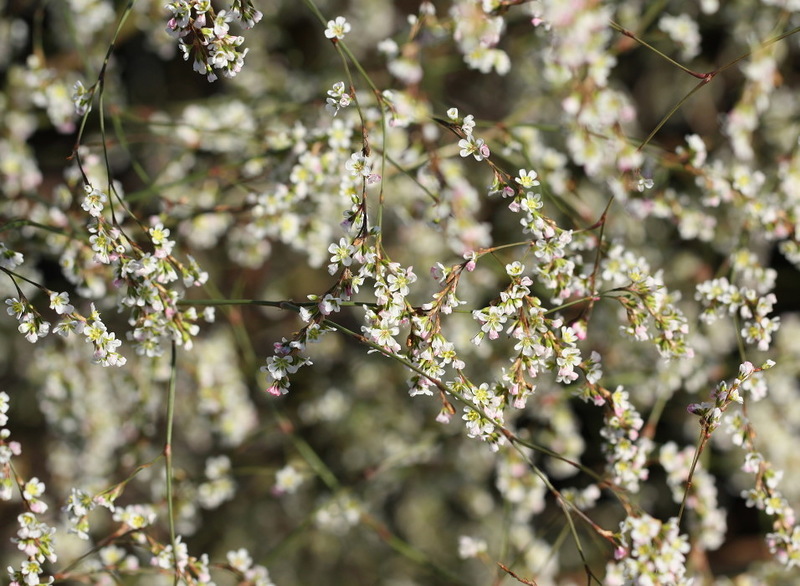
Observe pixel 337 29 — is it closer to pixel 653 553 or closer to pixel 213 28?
pixel 213 28

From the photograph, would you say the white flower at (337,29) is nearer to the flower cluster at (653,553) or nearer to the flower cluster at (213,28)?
the flower cluster at (213,28)

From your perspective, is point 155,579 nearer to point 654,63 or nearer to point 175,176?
point 175,176

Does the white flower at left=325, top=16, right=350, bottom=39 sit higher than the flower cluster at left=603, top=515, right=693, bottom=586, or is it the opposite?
the white flower at left=325, top=16, right=350, bottom=39

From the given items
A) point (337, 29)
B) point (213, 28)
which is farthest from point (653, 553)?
point (213, 28)

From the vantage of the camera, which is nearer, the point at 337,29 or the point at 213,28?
the point at 213,28

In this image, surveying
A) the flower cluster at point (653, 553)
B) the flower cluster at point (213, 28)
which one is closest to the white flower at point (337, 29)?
the flower cluster at point (213, 28)

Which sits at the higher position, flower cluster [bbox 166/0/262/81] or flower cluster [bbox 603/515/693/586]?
flower cluster [bbox 166/0/262/81]

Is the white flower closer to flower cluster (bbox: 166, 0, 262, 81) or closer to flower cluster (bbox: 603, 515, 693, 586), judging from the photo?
flower cluster (bbox: 166, 0, 262, 81)

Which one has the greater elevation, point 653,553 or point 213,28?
point 213,28

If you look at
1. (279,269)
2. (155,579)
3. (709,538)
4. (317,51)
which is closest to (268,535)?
(155,579)

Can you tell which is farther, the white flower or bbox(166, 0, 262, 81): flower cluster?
the white flower

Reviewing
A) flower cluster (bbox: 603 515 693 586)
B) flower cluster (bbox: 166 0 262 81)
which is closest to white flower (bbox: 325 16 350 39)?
flower cluster (bbox: 166 0 262 81)
